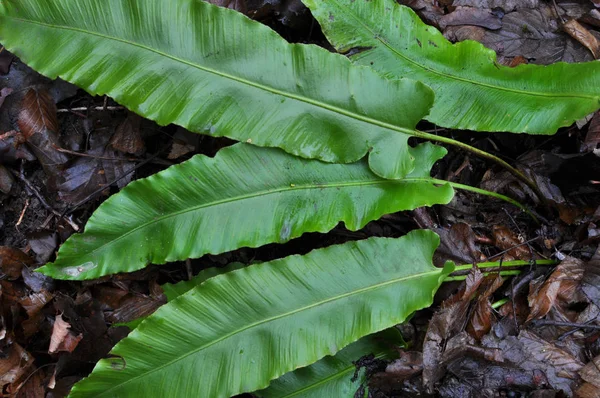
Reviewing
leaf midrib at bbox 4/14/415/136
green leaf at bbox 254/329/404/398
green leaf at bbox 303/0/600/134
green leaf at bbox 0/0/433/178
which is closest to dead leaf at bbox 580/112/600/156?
green leaf at bbox 303/0/600/134

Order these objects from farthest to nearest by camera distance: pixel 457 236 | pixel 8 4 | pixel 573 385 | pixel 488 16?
pixel 488 16, pixel 457 236, pixel 573 385, pixel 8 4

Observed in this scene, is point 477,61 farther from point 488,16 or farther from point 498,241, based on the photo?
point 498,241

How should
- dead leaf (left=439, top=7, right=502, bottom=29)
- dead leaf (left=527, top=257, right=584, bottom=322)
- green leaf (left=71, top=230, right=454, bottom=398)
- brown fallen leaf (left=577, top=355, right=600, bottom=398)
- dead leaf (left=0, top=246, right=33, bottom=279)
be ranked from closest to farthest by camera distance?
green leaf (left=71, top=230, right=454, bottom=398) → brown fallen leaf (left=577, top=355, right=600, bottom=398) → dead leaf (left=527, top=257, right=584, bottom=322) → dead leaf (left=0, top=246, right=33, bottom=279) → dead leaf (left=439, top=7, right=502, bottom=29)

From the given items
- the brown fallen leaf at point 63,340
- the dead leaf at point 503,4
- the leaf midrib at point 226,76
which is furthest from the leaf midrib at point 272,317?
the dead leaf at point 503,4

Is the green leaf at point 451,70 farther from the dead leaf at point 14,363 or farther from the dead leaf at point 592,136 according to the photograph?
the dead leaf at point 14,363

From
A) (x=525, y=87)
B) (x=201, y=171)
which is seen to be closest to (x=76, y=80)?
(x=201, y=171)

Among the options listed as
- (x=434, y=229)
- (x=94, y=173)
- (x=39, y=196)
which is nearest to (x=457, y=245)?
(x=434, y=229)

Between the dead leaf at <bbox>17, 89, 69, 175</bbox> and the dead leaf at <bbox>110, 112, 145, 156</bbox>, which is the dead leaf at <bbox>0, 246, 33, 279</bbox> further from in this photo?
the dead leaf at <bbox>110, 112, 145, 156</bbox>
